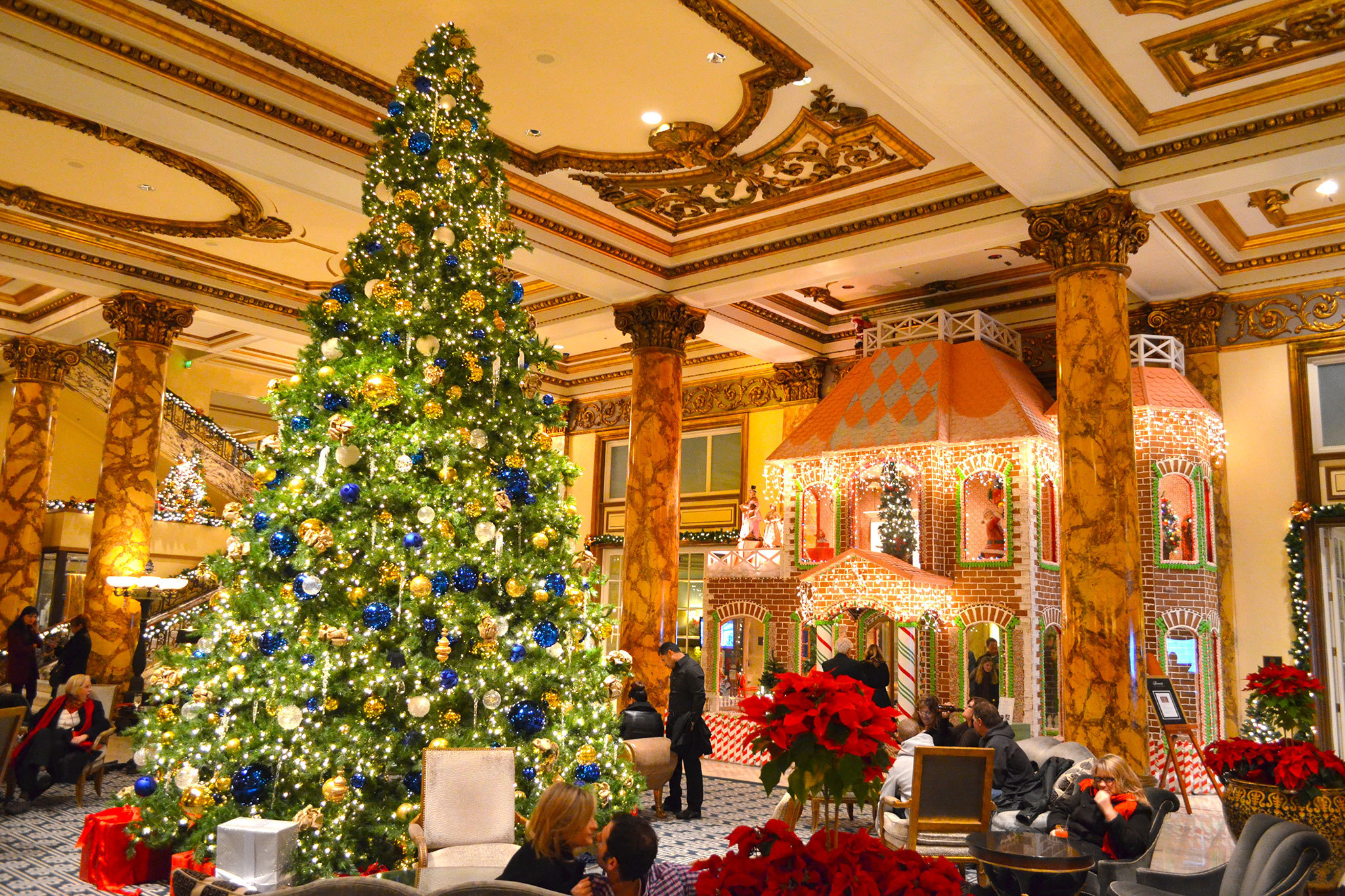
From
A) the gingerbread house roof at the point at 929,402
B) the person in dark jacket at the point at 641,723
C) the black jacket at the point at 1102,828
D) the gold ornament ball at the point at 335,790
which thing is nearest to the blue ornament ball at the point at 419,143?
the gold ornament ball at the point at 335,790

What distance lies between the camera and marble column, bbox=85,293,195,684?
11602 mm

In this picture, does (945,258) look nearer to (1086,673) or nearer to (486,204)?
(1086,673)

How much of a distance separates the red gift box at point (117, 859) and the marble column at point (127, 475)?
7005 millimetres

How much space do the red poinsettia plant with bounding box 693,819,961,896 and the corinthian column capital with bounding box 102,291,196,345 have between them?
1261 centimetres

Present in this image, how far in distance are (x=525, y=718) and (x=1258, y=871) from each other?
11.4 ft

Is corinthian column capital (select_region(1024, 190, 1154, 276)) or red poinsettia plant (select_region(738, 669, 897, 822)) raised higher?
corinthian column capital (select_region(1024, 190, 1154, 276))

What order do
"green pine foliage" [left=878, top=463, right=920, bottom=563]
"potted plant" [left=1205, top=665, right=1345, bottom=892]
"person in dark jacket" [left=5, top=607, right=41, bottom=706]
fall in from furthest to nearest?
1. "green pine foliage" [left=878, top=463, right=920, bottom=563]
2. "person in dark jacket" [left=5, top=607, right=41, bottom=706]
3. "potted plant" [left=1205, top=665, right=1345, bottom=892]

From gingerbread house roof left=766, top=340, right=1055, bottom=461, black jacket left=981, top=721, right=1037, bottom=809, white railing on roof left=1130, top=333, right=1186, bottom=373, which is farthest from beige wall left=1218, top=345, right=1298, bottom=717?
black jacket left=981, top=721, right=1037, bottom=809

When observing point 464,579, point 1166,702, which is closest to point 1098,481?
point 1166,702

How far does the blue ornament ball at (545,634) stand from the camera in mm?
5379

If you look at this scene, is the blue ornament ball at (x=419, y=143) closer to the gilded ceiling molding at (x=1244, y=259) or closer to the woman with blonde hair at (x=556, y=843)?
the woman with blonde hair at (x=556, y=843)

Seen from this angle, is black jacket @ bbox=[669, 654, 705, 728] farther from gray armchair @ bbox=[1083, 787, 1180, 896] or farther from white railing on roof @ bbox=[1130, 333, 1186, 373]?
white railing on roof @ bbox=[1130, 333, 1186, 373]

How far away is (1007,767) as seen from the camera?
6301mm

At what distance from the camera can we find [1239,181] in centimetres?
803
